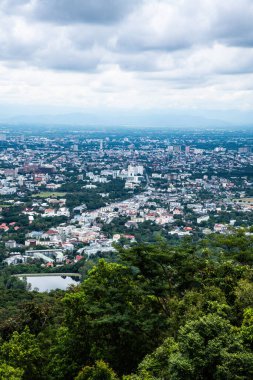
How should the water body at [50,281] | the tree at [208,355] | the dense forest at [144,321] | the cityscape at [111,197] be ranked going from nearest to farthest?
the tree at [208,355], the dense forest at [144,321], the water body at [50,281], the cityscape at [111,197]

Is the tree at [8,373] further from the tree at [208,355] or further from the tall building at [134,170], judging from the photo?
the tall building at [134,170]

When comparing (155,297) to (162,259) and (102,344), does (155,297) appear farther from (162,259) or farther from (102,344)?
(102,344)

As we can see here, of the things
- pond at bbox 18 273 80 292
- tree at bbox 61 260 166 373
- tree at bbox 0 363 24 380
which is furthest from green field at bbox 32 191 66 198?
tree at bbox 0 363 24 380

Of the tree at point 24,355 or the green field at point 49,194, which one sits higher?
the tree at point 24,355

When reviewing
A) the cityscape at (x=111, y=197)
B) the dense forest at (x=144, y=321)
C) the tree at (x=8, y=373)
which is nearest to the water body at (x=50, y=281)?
the cityscape at (x=111, y=197)

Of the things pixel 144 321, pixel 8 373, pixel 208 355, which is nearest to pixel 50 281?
pixel 144 321

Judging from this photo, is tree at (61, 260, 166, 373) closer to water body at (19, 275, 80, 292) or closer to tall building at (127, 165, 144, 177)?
water body at (19, 275, 80, 292)

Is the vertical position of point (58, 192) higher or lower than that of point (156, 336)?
lower

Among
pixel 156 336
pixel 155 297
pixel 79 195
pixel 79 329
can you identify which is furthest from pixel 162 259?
pixel 79 195
